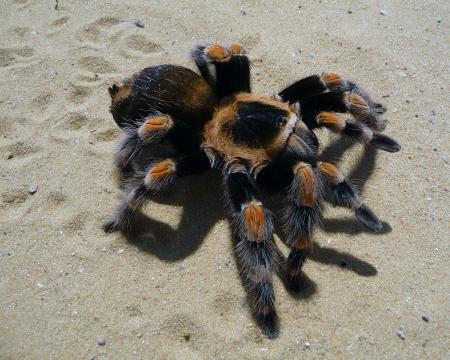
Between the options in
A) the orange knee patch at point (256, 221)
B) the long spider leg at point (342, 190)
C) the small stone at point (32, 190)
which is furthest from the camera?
the small stone at point (32, 190)

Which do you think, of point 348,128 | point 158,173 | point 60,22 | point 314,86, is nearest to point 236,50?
point 314,86

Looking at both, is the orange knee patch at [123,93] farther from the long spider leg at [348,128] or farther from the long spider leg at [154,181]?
the long spider leg at [348,128]

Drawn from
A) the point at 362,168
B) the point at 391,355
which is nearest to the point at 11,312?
the point at 391,355

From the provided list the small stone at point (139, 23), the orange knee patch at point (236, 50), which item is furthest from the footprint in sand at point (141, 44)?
the orange knee patch at point (236, 50)

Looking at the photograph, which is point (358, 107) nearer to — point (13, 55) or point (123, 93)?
point (123, 93)

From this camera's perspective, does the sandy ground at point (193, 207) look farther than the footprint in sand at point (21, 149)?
No

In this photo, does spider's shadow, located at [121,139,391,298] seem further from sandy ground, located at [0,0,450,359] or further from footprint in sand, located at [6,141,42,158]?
footprint in sand, located at [6,141,42,158]

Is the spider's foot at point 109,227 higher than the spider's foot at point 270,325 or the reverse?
the reverse
